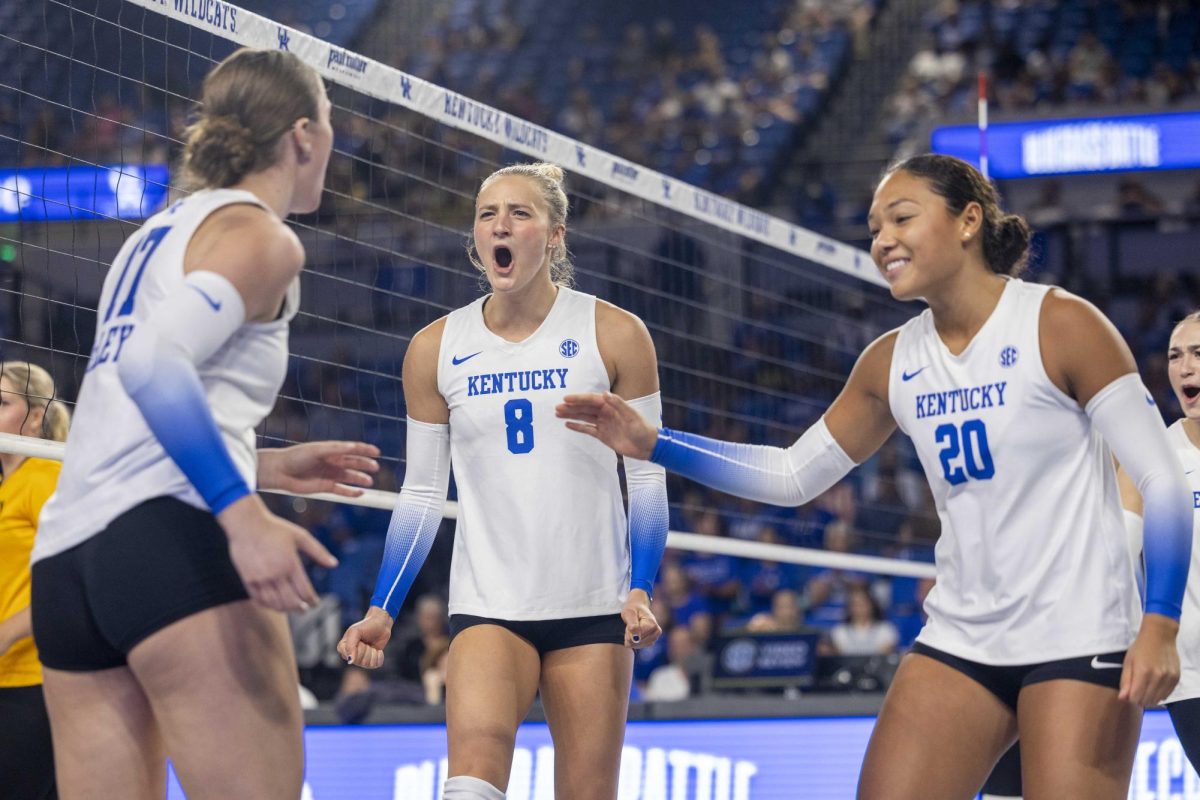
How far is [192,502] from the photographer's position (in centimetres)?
270

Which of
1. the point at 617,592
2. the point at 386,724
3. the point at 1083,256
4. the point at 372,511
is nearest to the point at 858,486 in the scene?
the point at 1083,256

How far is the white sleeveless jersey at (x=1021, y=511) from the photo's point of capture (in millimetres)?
3504

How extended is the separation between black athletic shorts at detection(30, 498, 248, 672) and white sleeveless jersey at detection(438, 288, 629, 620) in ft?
5.18

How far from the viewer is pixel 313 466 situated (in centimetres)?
319

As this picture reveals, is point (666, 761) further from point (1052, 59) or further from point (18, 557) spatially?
point (1052, 59)

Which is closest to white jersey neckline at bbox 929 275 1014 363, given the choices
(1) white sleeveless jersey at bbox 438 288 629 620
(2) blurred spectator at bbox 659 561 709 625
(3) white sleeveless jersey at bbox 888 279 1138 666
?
(3) white sleeveless jersey at bbox 888 279 1138 666

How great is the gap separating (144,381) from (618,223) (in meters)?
13.2

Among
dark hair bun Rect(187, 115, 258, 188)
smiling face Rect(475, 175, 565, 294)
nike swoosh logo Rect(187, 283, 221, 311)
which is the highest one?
smiling face Rect(475, 175, 565, 294)

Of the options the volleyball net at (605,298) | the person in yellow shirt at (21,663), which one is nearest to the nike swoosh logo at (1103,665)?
the person in yellow shirt at (21,663)

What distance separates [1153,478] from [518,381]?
5.81ft

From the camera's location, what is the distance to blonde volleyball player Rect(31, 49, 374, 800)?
2.60 m

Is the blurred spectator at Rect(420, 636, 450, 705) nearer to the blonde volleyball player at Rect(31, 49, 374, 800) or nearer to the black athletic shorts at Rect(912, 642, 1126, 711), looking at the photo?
the black athletic shorts at Rect(912, 642, 1126, 711)

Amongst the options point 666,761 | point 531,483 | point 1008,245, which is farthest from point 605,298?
point 1008,245

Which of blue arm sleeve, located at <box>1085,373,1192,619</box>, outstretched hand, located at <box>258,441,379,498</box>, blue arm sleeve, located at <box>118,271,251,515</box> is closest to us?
blue arm sleeve, located at <box>118,271,251,515</box>
